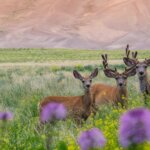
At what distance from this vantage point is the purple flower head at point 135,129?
217 cm

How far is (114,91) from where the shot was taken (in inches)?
520

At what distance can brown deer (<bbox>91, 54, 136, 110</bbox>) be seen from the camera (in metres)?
12.2

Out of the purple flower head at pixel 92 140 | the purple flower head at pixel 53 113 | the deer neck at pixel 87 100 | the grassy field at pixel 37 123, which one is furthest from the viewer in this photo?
the deer neck at pixel 87 100

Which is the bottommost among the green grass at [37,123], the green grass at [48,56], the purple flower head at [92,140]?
the green grass at [37,123]

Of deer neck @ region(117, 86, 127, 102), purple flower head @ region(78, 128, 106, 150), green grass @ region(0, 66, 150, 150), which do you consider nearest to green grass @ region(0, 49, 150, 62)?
green grass @ region(0, 66, 150, 150)

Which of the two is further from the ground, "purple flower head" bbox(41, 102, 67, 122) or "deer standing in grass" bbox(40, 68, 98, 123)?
"purple flower head" bbox(41, 102, 67, 122)

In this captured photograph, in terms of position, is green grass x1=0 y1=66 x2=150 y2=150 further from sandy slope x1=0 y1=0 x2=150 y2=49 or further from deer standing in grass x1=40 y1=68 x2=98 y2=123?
sandy slope x1=0 y1=0 x2=150 y2=49

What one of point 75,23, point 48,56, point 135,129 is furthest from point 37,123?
point 75,23

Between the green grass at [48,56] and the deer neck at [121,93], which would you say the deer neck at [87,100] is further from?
the green grass at [48,56]

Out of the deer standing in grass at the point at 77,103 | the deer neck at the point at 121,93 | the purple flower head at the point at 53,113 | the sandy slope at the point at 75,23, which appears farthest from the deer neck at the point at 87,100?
the sandy slope at the point at 75,23

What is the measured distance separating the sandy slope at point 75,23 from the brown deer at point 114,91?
12679 cm

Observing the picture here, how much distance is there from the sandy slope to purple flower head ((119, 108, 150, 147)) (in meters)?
139

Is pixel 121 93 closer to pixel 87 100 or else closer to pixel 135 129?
pixel 87 100

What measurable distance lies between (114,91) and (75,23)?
A: 143617 mm
